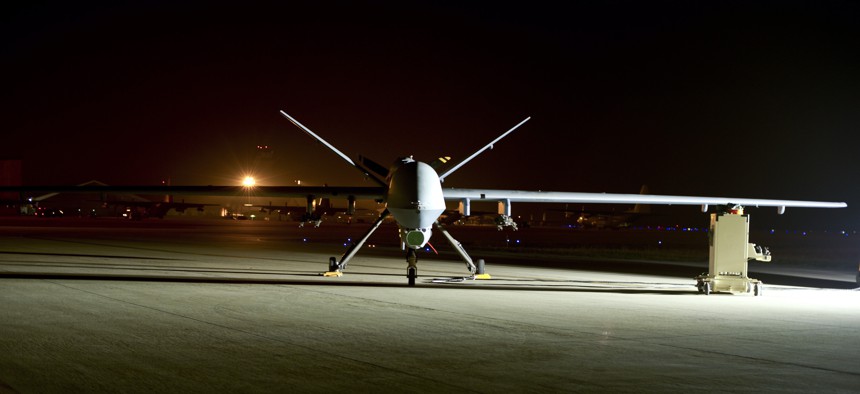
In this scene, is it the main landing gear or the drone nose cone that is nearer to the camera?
the drone nose cone

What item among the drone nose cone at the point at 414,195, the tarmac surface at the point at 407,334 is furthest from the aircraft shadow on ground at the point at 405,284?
the drone nose cone at the point at 414,195

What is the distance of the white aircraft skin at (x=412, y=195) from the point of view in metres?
19.2

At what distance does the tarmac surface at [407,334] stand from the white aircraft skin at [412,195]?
4.71ft

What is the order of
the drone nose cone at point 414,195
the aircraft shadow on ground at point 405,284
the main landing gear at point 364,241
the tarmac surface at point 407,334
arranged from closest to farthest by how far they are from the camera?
the tarmac surface at point 407,334 → the drone nose cone at point 414,195 → the aircraft shadow on ground at point 405,284 → the main landing gear at point 364,241

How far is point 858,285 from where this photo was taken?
23891 mm

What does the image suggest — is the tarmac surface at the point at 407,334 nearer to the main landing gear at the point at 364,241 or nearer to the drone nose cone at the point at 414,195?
the main landing gear at the point at 364,241

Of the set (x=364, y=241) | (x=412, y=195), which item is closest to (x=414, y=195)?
(x=412, y=195)

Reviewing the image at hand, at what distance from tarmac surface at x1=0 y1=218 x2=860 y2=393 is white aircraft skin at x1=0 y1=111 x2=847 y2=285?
144 cm

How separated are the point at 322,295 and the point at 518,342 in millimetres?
7009

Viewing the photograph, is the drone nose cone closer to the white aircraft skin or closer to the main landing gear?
the white aircraft skin

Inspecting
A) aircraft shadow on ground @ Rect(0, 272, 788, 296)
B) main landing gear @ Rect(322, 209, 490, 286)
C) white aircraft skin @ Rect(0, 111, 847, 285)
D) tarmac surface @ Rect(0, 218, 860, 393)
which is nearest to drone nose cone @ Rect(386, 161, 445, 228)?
white aircraft skin @ Rect(0, 111, 847, 285)

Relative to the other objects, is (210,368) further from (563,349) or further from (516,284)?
(516,284)

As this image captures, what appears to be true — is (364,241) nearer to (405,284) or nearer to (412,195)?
(405,284)

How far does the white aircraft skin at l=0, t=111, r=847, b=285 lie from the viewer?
19.2 meters
